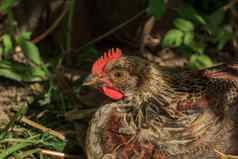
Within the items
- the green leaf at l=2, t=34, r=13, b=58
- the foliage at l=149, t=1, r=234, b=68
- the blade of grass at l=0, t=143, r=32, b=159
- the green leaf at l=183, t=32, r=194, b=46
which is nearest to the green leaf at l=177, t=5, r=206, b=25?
the foliage at l=149, t=1, r=234, b=68

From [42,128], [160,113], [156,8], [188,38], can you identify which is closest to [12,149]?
[42,128]

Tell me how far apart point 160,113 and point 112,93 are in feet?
0.98

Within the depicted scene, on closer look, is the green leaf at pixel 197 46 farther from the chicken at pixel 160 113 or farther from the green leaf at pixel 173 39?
the chicken at pixel 160 113

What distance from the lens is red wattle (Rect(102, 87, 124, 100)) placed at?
3.62 meters

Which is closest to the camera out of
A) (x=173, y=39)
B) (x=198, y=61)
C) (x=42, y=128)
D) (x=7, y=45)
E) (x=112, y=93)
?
(x=112, y=93)

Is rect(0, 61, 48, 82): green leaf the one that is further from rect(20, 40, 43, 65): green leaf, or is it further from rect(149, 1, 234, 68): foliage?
rect(149, 1, 234, 68): foliage

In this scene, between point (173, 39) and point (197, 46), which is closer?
point (173, 39)

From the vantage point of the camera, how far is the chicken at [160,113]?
11.1 ft

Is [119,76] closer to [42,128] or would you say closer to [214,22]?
[42,128]

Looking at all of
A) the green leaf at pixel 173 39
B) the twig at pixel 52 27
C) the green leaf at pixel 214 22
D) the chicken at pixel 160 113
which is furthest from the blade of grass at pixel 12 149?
the green leaf at pixel 214 22

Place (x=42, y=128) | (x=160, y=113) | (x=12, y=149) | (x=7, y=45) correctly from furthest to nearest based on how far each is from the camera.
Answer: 1. (x=7, y=45)
2. (x=42, y=128)
3. (x=12, y=149)
4. (x=160, y=113)

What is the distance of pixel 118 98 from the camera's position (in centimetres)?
364

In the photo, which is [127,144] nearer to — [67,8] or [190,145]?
[190,145]

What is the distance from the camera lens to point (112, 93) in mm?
3633
